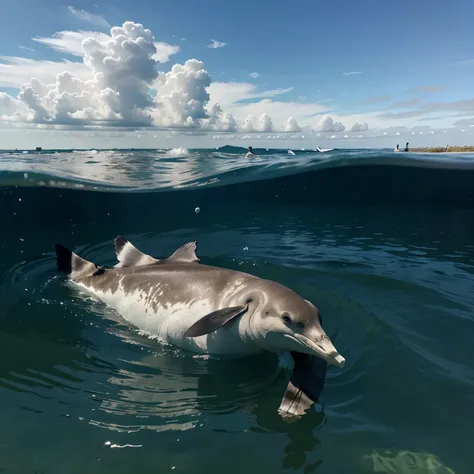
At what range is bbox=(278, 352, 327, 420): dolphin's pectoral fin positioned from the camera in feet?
12.0

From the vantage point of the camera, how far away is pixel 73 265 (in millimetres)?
8242

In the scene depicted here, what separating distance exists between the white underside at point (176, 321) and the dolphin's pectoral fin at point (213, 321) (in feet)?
1.08

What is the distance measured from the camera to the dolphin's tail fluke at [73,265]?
785 centimetres

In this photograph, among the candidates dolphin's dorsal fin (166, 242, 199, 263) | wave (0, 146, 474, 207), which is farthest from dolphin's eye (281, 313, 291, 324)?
wave (0, 146, 474, 207)

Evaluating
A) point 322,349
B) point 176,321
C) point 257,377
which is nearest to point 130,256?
point 176,321

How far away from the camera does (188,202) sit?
2623 cm

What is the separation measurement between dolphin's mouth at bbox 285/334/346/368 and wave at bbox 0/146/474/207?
19075 mm

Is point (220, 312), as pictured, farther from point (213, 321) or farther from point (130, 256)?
point (130, 256)

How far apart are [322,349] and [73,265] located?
21.5 ft

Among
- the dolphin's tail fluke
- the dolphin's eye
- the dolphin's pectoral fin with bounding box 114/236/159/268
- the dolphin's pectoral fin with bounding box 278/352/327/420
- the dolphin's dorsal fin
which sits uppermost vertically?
the dolphin's eye

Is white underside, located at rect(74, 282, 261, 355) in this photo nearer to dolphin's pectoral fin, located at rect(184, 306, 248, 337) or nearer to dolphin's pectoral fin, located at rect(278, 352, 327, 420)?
dolphin's pectoral fin, located at rect(184, 306, 248, 337)

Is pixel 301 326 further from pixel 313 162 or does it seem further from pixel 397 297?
pixel 313 162

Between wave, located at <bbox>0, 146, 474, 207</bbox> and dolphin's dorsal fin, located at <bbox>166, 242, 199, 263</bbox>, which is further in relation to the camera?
wave, located at <bbox>0, 146, 474, 207</bbox>

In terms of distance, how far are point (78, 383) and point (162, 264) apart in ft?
8.78
